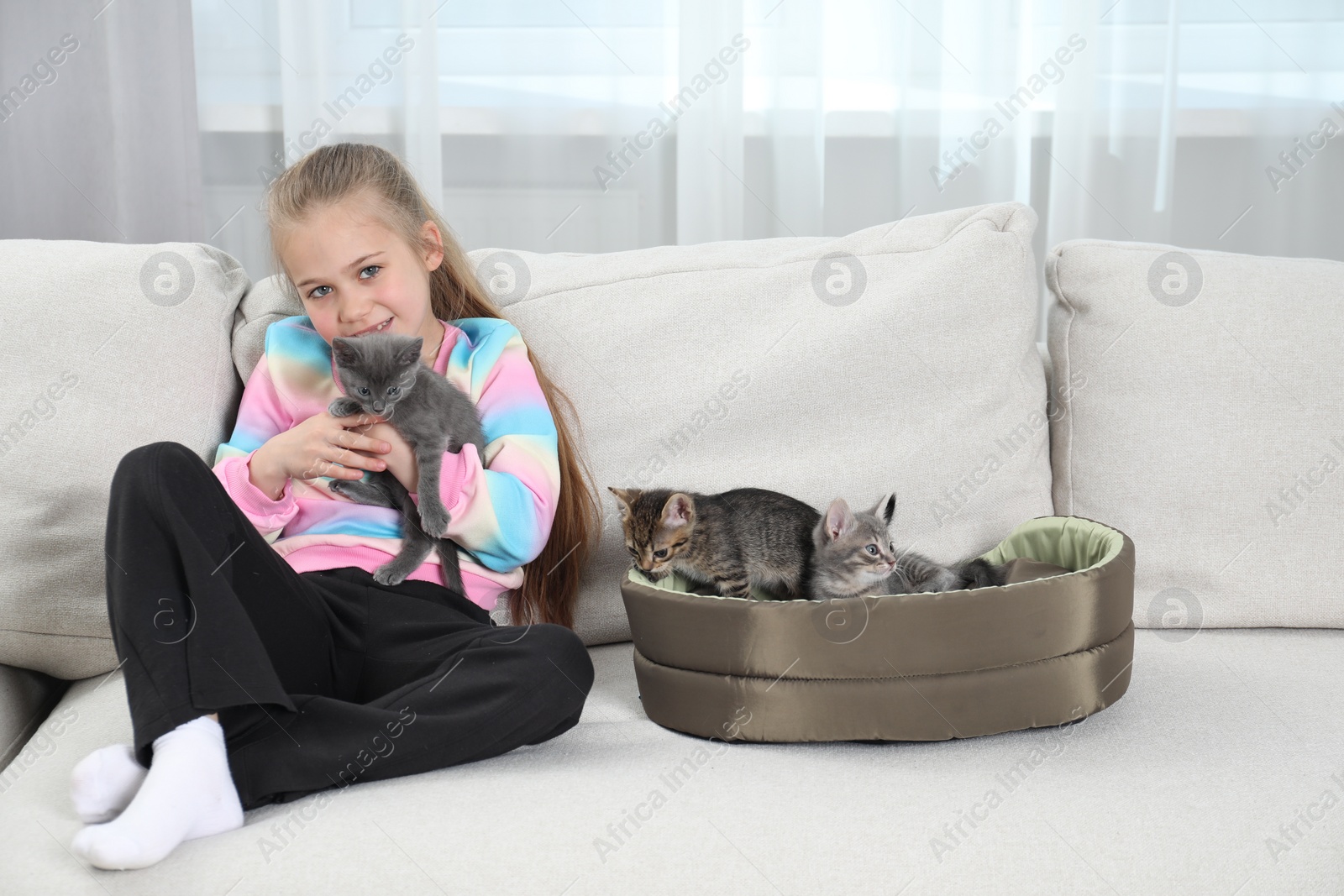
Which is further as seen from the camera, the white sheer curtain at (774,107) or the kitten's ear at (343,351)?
the white sheer curtain at (774,107)

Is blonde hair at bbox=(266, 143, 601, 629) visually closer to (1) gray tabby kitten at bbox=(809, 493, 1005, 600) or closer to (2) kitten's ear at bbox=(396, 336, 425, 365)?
(2) kitten's ear at bbox=(396, 336, 425, 365)

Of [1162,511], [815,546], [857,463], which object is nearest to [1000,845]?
[815,546]

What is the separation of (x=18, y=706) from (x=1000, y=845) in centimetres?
133

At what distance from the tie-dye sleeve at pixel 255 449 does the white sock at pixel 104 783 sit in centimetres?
40

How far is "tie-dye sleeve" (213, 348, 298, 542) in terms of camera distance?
1.35 m

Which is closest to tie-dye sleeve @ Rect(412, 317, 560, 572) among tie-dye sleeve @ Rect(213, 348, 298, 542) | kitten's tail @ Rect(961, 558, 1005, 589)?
tie-dye sleeve @ Rect(213, 348, 298, 542)

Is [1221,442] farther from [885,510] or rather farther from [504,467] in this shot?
[504,467]

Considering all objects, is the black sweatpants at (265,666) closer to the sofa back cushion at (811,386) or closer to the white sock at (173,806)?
the white sock at (173,806)

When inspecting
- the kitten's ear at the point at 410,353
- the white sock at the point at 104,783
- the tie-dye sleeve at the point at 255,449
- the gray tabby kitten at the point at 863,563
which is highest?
the kitten's ear at the point at 410,353

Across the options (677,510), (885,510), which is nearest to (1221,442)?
(885,510)

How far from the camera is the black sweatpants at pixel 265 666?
40.3 inches

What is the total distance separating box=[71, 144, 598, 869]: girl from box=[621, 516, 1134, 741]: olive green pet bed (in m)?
0.16

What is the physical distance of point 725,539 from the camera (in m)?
1.39

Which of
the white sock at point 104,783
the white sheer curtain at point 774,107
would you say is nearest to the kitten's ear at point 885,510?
the white sock at point 104,783
